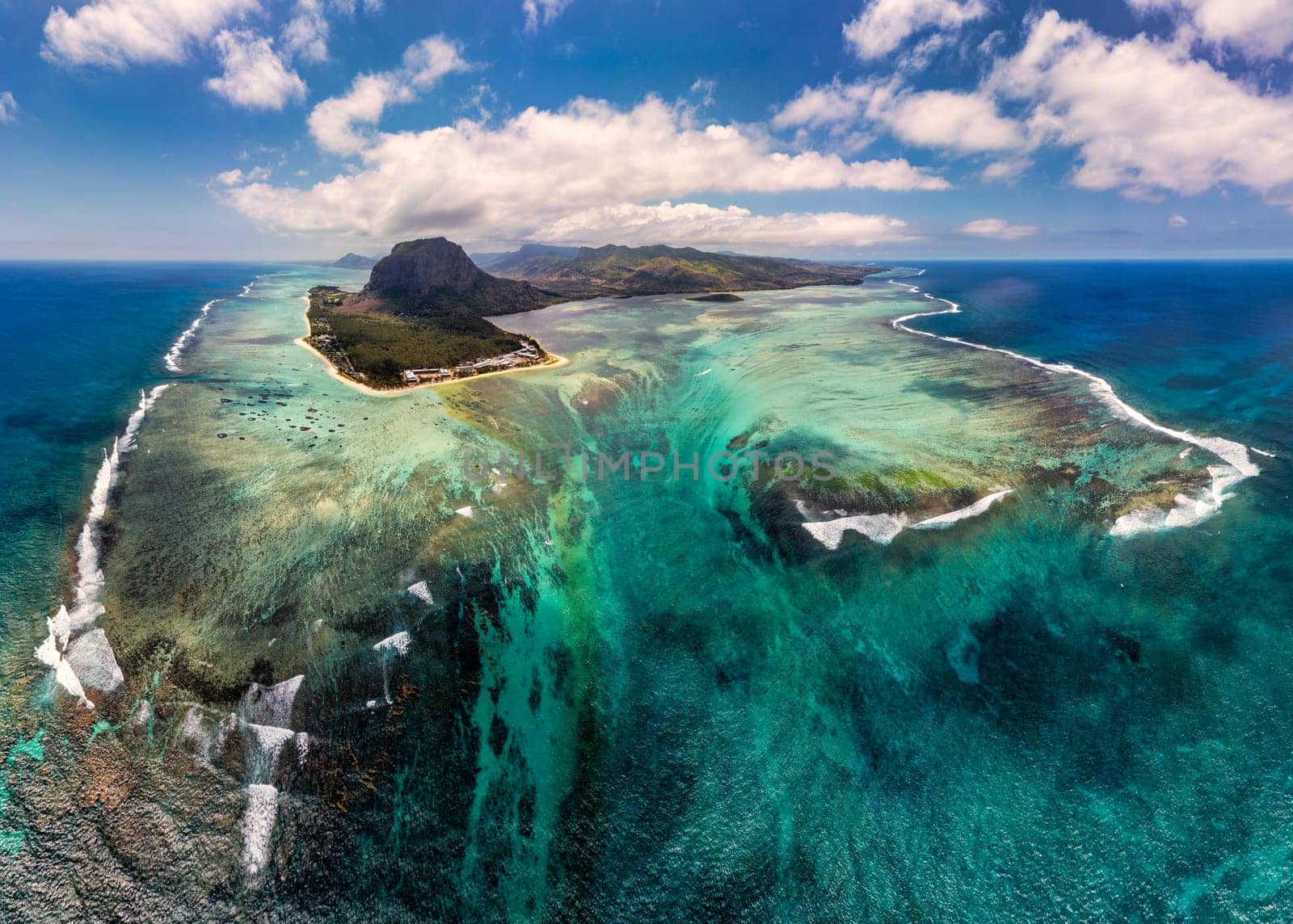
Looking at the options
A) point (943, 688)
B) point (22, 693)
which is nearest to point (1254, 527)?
Answer: point (943, 688)

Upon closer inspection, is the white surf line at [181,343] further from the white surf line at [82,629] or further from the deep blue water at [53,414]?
the white surf line at [82,629]

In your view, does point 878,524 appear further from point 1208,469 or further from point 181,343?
point 181,343

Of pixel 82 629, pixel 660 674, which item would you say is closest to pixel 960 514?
pixel 660 674

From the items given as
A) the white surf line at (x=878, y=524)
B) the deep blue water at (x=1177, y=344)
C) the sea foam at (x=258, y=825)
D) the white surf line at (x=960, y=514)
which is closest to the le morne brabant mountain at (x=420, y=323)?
the sea foam at (x=258, y=825)

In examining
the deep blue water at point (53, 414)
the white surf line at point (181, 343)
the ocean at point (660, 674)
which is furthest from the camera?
the white surf line at point (181, 343)

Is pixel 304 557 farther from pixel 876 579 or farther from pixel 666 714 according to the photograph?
pixel 876 579
